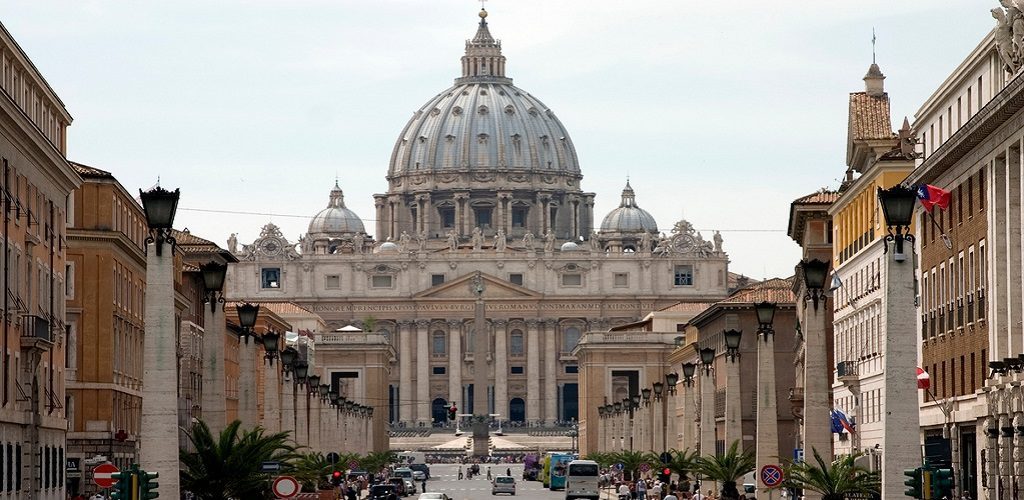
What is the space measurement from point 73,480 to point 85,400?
86.7 inches

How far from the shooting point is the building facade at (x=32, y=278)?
158ft

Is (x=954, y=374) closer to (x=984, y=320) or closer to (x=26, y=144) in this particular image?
(x=984, y=320)

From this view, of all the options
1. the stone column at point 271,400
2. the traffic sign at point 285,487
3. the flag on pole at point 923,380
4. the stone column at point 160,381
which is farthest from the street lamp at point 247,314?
the flag on pole at point 923,380

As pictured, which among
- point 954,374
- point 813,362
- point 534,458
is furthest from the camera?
point 534,458

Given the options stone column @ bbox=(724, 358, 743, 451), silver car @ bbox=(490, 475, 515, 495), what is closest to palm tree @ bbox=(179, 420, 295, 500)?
stone column @ bbox=(724, 358, 743, 451)

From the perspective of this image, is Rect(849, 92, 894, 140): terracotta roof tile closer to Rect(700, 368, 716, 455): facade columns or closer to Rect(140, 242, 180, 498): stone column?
Rect(700, 368, 716, 455): facade columns

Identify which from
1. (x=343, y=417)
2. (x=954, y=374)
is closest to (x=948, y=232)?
(x=954, y=374)

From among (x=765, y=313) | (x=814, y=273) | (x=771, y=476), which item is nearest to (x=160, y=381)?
(x=814, y=273)

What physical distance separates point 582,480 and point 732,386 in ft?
127

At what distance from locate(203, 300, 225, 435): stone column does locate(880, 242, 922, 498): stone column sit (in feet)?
58.1

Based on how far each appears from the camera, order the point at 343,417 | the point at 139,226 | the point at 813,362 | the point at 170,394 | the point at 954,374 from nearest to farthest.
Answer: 1. the point at 170,394
2. the point at 813,362
3. the point at 954,374
4. the point at 139,226
5. the point at 343,417

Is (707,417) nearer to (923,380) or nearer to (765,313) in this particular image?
(923,380)

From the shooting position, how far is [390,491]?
87.9 m

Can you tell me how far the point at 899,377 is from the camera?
3241 centimetres
